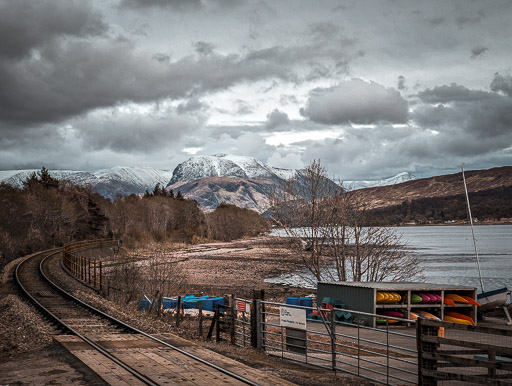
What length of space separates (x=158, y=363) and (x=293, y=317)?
12.8 feet

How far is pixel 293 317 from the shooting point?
1457 centimetres

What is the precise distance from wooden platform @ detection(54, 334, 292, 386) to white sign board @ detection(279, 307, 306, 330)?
2.03 meters

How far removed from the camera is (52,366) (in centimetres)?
1262

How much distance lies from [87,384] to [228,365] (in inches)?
136

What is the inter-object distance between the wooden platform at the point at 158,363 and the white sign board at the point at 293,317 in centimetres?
203

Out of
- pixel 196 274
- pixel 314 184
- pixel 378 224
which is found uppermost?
pixel 314 184

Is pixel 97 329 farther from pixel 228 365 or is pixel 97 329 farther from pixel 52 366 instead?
pixel 228 365

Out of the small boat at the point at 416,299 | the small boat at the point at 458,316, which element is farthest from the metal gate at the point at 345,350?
the small boat at the point at 458,316

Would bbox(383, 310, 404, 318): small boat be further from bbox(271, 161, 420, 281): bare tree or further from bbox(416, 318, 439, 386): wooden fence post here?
bbox(416, 318, 439, 386): wooden fence post

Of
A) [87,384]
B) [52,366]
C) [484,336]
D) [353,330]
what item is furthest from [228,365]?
[484,336]

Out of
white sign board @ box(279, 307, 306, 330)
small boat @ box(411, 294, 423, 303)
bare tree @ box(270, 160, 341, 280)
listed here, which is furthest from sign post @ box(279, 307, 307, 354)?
bare tree @ box(270, 160, 341, 280)

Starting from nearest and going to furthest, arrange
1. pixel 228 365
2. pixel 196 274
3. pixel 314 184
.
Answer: pixel 228 365 < pixel 314 184 < pixel 196 274

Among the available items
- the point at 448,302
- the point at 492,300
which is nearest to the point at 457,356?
the point at 448,302

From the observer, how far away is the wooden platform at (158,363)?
37.1ft
